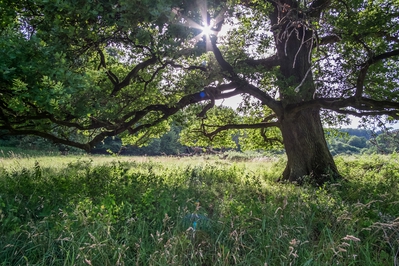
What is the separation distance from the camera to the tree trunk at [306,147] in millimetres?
7645

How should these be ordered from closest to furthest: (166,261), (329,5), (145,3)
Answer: (166,261), (145,3), (329,5)

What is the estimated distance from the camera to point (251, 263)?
275cm

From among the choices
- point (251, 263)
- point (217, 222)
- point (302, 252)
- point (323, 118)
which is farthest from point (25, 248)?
point (323, 118)

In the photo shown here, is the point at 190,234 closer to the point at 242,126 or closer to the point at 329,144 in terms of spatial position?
the point at 242,126

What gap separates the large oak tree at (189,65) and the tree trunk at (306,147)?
30 millimetres

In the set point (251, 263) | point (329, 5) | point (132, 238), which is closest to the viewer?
point (251, 263)

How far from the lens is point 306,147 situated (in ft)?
25.3

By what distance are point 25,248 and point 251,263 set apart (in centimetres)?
247

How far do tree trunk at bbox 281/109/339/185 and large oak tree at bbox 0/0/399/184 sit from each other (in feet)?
0.10

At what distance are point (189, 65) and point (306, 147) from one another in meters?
4.30

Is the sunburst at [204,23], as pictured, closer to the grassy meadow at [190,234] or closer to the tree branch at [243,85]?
the tree branch at [243,85]

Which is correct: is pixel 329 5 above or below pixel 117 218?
above

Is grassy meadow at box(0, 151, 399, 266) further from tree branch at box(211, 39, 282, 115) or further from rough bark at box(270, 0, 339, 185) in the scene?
tree branch at box(211, 39, 282, 115)

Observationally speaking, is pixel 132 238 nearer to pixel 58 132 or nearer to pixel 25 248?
pixel 25 248
